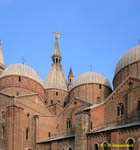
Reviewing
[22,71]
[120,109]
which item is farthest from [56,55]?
[120,109]

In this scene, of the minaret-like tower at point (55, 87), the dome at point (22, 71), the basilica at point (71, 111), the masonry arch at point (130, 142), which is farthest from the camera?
the minaret-like tower at point (55, 87)

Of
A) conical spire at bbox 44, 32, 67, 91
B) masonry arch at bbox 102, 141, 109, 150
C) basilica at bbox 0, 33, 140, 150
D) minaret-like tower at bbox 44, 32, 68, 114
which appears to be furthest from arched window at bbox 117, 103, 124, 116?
conical spire at bbox 44, 32, 67, 91

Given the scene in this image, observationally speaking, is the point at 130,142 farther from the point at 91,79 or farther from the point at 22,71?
the point at 22,71

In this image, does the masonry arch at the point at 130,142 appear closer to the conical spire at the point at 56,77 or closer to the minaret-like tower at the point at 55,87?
the minaret-like tower at the point at 55,87

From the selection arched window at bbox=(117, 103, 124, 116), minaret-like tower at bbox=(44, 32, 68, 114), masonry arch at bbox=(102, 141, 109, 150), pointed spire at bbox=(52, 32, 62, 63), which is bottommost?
A: masonry arch at bbox=(102, 141, 109, 150)

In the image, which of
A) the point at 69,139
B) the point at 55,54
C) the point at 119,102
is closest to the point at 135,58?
the point at 119,102

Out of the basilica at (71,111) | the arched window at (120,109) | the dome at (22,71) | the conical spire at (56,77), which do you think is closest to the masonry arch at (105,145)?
the basilica at (71,111)

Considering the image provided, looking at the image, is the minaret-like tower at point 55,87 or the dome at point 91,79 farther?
the minaret-like tower at point 55,87

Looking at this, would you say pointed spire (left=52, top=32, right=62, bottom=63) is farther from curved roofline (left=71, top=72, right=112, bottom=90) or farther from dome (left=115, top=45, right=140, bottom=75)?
dome (left=115, top=45, right=140, bottom=75)

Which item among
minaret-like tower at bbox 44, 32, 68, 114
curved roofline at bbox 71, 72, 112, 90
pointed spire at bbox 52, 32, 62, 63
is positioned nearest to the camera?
curved roofline at bbox 71, 72, 112, 90

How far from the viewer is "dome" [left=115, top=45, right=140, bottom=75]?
4141 centimetres

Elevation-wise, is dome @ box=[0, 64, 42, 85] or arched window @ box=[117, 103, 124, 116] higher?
dome @ box=[0, 64, 42, 85]

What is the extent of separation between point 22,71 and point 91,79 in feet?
29.4

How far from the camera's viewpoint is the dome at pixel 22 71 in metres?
47.3
